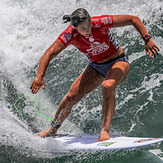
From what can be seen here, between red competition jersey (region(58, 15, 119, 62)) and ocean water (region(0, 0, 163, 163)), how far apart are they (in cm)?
114

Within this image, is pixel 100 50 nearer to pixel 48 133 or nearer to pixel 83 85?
pixel 83 85

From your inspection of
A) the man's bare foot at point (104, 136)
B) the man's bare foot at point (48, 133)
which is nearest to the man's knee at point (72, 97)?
the man's bare foot at point (48, 133)

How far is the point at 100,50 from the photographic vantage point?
355 cm

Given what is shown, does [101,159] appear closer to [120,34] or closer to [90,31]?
[90,31]

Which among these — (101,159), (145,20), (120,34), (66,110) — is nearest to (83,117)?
(66,110)

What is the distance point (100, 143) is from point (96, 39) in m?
1.19

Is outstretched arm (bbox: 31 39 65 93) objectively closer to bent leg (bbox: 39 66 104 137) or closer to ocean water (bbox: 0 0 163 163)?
bent leg (bbox: 39 66 104 137)

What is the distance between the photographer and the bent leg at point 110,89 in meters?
3.36

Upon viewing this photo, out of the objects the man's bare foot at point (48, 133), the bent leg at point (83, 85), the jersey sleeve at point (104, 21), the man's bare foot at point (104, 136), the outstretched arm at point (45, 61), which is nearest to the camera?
the outstretched arm at point (45, 61)

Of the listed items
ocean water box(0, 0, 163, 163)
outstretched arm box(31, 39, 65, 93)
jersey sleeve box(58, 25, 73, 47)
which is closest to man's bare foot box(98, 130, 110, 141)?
ocean water box(0, 0, 163, 163)

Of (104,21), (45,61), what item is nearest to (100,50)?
(104,21)

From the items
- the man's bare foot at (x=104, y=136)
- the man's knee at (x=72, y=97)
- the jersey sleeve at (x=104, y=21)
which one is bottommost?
the man's bare foot at (x=104, y=136)

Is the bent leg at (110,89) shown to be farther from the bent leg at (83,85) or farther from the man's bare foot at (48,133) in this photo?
the man's bare foot at (48,133)

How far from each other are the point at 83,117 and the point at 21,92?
1.28 meters
